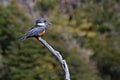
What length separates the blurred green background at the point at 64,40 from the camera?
25.2 metres

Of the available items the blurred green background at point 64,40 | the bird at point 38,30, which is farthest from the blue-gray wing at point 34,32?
the blurred green background at point 64,40

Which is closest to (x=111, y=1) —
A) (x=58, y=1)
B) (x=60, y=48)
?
(x=58, y=1)

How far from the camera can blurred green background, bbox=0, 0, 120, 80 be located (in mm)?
25250

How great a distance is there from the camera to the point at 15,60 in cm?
2498

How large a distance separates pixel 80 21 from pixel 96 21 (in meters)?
1.31

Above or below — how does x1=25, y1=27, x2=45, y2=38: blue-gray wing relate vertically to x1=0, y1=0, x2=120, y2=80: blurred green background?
above

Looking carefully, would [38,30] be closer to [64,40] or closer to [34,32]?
[34,32]

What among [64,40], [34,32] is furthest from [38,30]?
[64,40]

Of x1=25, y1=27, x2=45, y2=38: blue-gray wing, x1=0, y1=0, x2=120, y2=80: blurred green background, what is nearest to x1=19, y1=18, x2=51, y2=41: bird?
x1=25, y1=27, x2=45, y2=38: blue-gray wing

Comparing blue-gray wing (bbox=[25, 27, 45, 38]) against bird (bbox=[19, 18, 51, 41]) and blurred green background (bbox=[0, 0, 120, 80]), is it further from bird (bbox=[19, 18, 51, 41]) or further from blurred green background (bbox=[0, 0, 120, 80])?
blurred green background (bbox=[0, 0, 120, 80])

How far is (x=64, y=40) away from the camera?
3014 centimetres

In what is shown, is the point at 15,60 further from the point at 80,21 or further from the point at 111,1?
the point at 111,1

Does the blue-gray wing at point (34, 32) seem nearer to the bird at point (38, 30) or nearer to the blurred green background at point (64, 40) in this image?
the bird at point (38, 30)

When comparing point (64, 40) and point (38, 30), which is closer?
point (38, 30)
